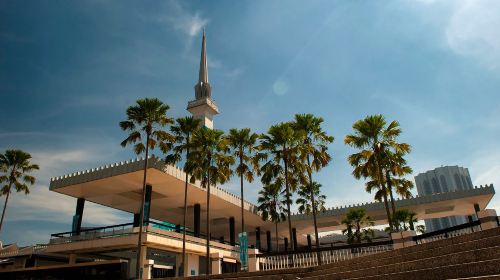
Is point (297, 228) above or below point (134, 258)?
above

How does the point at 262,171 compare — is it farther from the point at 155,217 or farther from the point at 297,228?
the point at 297,228

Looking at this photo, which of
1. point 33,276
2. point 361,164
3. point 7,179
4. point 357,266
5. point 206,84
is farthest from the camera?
point 206,84

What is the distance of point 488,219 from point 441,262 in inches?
186

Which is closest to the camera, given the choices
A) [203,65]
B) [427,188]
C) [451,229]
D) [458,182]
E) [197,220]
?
[451,229]

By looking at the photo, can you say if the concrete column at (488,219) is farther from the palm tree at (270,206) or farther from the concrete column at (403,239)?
the palm tree at (270,206)

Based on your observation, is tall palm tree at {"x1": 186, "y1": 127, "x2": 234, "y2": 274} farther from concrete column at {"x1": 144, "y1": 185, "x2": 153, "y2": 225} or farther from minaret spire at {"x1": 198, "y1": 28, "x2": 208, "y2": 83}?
minaret spire at {"x1": 198, "y1": 28, "x2": 208, "y2": 83}

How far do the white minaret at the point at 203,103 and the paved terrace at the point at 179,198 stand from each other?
19.2 m

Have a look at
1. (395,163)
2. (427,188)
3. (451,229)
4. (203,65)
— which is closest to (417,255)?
(451,229)

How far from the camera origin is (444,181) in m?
178

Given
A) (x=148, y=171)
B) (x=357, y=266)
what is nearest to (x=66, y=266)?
(x=148, y=171)

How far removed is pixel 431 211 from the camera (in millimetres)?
45938

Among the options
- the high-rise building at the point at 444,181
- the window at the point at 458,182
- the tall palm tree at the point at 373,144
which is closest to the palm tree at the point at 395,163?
the tall palm tree at the point at 373,144

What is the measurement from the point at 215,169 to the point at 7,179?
26.5 metres

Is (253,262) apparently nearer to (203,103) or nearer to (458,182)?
(203,103)
